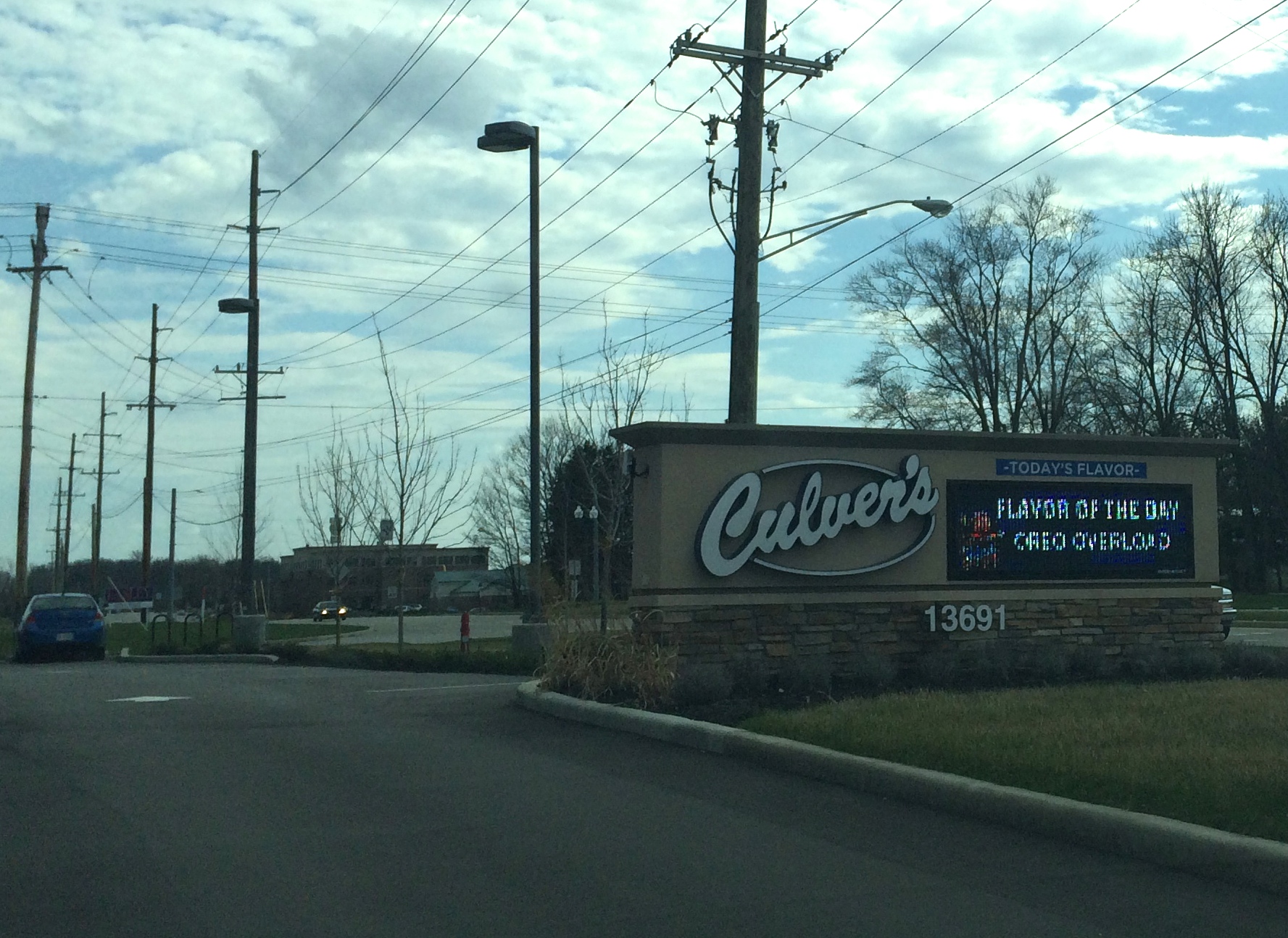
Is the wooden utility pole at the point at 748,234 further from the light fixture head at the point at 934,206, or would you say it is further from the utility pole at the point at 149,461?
the utility pole at the point at 149,461

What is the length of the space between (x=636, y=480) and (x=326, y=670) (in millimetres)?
8897

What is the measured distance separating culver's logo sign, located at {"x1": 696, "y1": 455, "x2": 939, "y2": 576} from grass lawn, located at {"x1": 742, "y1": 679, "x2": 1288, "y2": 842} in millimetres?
2578

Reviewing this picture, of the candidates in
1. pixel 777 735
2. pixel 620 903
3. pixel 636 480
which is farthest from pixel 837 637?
pixel 620 903

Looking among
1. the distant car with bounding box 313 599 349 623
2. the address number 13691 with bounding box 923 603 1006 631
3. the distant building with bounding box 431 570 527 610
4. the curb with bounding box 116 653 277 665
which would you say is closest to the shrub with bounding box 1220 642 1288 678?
the address number 13691 with bounding box 923 603 1006 631

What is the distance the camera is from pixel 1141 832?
6.64 meters

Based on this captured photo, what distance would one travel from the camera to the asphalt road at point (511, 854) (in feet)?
18.5

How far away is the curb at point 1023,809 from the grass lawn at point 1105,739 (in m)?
0.19

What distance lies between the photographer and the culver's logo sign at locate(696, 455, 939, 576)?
45.4 feet

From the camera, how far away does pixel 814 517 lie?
14266 millimetres

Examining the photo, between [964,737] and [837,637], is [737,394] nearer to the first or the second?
[837,637]

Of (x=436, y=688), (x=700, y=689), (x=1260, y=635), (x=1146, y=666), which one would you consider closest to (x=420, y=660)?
(x=436, y=688)

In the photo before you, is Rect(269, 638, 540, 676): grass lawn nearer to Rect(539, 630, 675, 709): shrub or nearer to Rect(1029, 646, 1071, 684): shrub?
Rect(539, 630, 675, 709): shrub

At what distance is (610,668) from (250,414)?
824 inches

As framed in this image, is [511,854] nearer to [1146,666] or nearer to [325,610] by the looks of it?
[1146,666]
